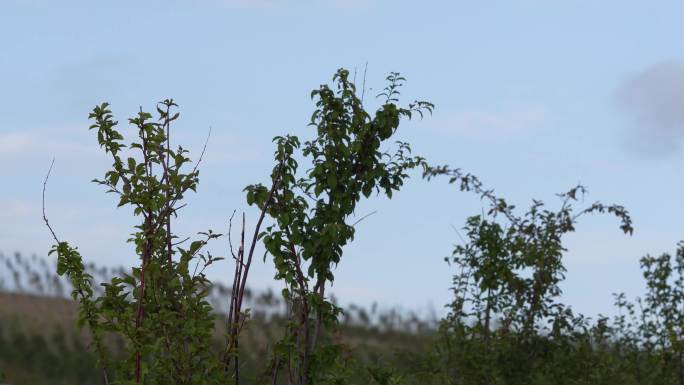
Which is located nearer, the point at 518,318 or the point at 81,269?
the point at 81,269

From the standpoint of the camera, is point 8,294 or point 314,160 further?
point 8,294

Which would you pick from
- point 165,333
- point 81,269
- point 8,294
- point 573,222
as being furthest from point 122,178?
point 8,294

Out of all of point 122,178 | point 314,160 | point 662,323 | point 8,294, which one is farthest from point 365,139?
point 8,294

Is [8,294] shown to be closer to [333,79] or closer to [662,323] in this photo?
Answer: [662,323]

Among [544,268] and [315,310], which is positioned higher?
[544,268]

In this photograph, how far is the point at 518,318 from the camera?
1105 centimetres

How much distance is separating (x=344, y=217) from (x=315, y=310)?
26.3 inches

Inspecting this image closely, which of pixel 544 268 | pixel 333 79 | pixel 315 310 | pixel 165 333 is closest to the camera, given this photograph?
pixel 165 333

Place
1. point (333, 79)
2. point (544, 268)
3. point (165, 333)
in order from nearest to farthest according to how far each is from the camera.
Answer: point (165, 333)
point (333, 79)
point (544, 268)

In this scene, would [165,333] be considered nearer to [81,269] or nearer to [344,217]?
[81,269]

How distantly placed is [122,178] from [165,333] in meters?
1.07

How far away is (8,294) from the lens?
20688 millimetres

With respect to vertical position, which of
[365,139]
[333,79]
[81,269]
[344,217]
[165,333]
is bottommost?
[165,333]

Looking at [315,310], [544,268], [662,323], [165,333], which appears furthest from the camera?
[662,323]
